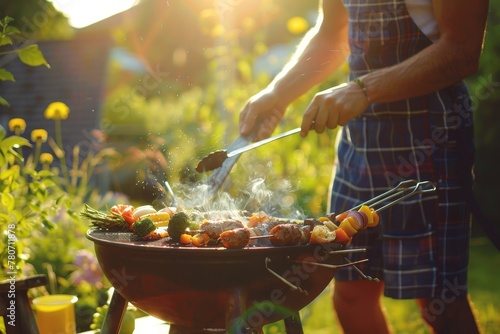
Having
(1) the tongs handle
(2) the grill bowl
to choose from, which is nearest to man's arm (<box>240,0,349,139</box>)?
(1) the tongs handle

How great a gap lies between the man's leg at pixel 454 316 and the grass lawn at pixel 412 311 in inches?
51.2

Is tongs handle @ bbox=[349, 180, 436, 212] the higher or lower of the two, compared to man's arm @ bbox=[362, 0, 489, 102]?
lower

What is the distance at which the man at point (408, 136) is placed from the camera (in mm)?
2195

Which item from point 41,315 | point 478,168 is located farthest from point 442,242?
point 478,168

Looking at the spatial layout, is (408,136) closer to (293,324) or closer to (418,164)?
(418,164)

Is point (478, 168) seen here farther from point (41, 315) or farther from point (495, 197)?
point (41, 315)

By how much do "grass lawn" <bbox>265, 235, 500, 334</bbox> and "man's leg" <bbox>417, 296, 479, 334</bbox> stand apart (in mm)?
1301

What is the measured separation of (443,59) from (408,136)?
13.7 inches

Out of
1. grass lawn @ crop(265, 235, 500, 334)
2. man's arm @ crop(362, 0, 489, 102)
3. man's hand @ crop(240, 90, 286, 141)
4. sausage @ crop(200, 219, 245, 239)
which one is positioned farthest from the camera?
grass lawn @ crop(265, 235, 500, 334)

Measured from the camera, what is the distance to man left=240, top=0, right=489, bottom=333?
2.20 meters

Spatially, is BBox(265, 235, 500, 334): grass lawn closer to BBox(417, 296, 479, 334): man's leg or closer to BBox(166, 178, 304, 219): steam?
BBox(166, 178, 304, 219): steam

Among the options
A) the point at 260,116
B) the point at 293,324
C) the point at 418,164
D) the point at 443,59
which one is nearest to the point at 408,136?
the point at 418,164

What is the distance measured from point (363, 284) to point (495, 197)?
13.8ft

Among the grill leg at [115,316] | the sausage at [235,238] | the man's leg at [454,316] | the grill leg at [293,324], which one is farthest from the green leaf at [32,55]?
A: the man's leg at [454,316]
